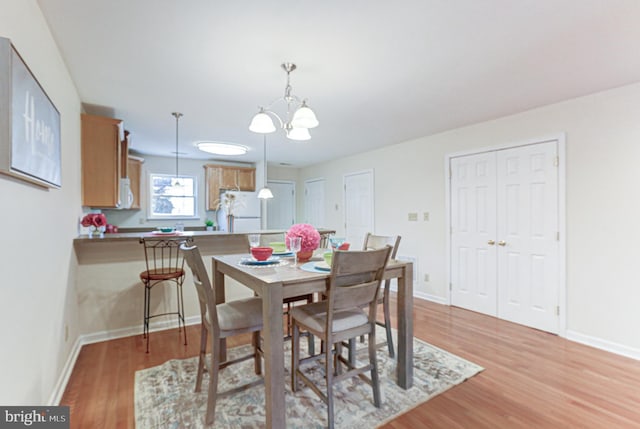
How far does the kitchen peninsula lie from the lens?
2.83 m

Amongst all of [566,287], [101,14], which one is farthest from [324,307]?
[566,287]

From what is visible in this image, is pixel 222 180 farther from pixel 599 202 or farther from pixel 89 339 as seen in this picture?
pixel 599 202

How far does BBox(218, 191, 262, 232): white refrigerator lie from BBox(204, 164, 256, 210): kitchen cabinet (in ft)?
0.54

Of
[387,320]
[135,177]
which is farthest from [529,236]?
[135,177]

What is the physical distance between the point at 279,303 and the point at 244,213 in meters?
4.52

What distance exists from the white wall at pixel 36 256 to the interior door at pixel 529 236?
4.11m

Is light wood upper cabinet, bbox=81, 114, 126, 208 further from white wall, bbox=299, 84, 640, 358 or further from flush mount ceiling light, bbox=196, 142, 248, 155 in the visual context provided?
white wall, bbox=299, 84, 640, 358

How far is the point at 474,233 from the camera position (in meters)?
3.76

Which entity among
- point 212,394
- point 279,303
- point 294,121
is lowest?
point 212,394

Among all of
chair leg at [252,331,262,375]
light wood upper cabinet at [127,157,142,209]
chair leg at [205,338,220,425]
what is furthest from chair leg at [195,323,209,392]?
light wood upper cabinet at [127,157,142,209]

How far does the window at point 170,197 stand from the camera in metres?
5.73

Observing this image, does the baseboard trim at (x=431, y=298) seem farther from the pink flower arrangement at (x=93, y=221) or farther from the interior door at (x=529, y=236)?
the pink flower arrangement at (x=93, y=221)

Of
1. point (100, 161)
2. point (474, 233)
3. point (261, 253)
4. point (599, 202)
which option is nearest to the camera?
point (261, 253)

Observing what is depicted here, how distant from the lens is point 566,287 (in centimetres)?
299
